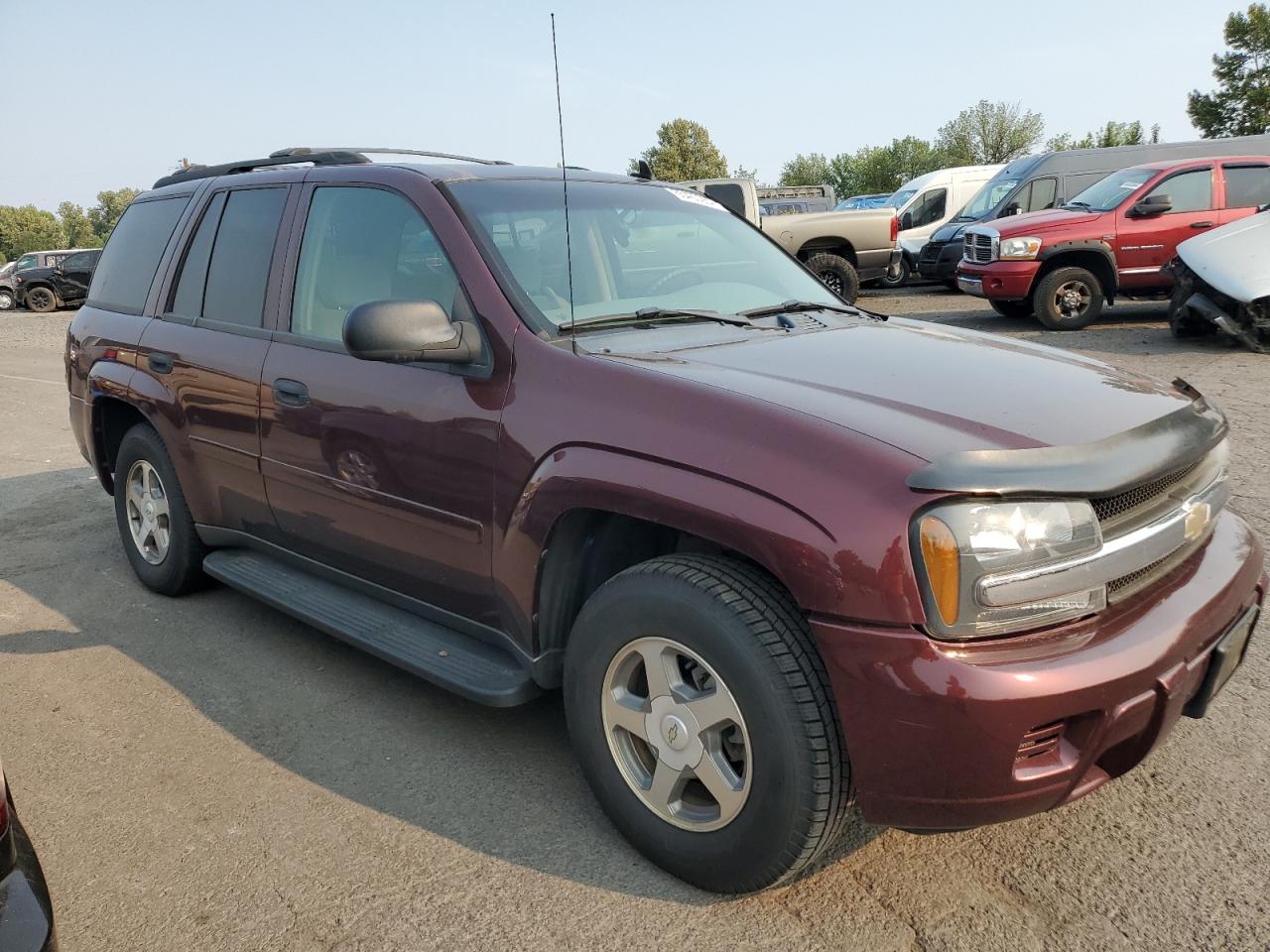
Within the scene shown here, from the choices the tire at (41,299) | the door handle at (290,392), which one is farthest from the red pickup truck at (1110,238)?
the tire at (41,299)

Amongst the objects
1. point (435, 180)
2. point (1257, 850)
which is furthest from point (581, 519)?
point (1257, 850)

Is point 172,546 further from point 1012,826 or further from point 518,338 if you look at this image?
point 1012,826

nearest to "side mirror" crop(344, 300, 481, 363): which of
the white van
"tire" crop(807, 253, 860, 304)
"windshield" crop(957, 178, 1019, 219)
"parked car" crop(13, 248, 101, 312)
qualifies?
"tire" crop(807, 253, 860, 304)

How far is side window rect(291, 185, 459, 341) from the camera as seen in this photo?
317cm

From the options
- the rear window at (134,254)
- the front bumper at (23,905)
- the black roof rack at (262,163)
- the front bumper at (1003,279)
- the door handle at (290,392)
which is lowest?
the front bumper at (23,905)

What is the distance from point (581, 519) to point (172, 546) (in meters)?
2.53

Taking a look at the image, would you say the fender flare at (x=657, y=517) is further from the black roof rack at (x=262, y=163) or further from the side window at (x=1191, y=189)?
the side window at (x=1191, y=189)

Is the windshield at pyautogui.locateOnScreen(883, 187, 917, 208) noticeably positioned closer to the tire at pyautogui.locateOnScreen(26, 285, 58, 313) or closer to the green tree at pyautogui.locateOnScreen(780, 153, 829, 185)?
the tire at pyautogui.locateOnScreen(26, 285, 58, 313)

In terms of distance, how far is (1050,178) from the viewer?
55.3ft

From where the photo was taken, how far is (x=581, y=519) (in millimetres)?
2697

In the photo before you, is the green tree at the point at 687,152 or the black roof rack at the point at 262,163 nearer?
the black roof rack at the point at 262,163

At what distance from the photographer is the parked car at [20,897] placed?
67.9 inches

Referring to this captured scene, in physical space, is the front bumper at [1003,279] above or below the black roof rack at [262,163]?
below

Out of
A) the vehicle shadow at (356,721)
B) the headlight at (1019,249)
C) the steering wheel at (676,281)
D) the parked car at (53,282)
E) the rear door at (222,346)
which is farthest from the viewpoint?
the parked car at (53,282)
